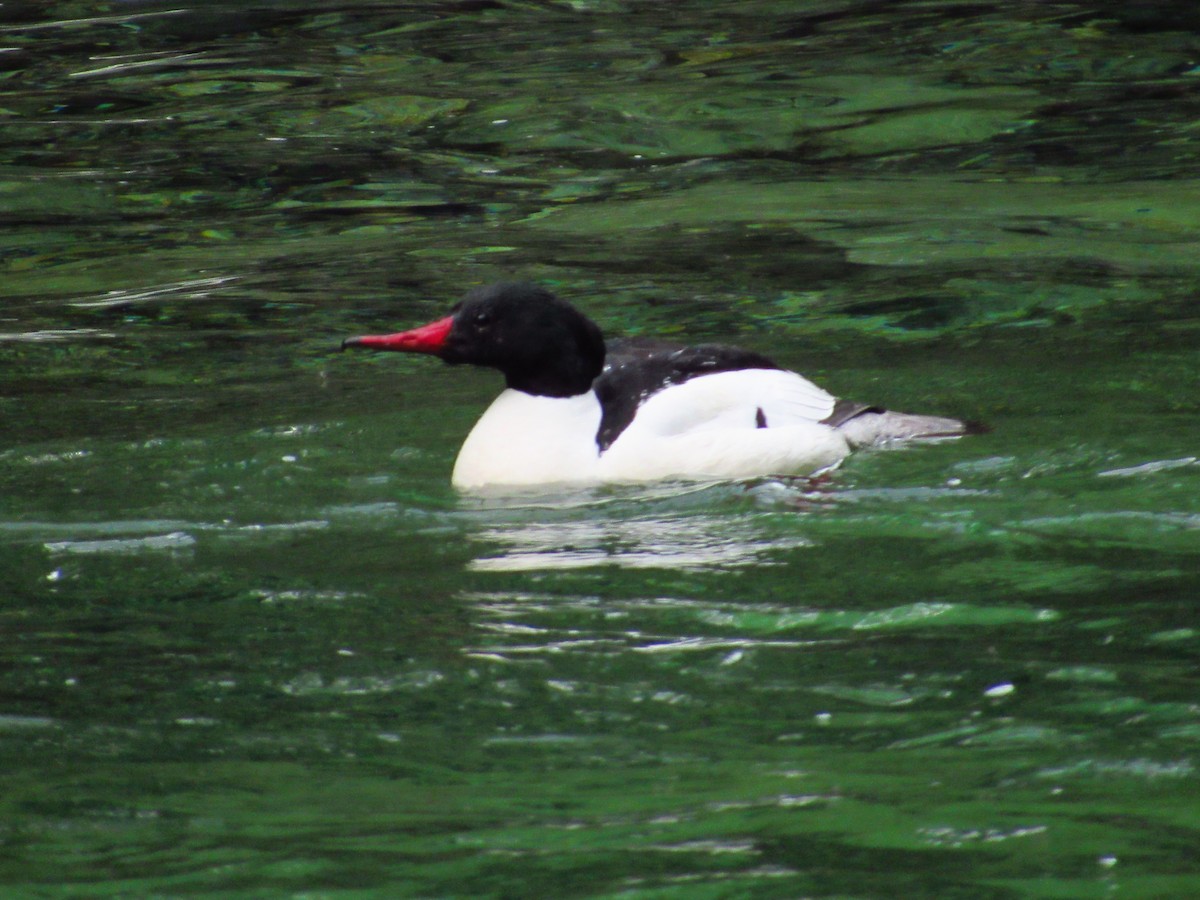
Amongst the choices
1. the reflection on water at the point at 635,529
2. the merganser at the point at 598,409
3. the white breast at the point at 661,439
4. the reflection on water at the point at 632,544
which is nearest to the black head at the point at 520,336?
the merganser at the point at 598,409

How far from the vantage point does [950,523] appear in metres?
6.12

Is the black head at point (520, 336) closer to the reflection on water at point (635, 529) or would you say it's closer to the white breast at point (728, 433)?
the white breast at point (728, 433)

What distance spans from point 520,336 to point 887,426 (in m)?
1.52

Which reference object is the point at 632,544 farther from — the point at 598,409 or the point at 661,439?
the point at 598,409

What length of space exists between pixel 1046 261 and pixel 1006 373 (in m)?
2.43

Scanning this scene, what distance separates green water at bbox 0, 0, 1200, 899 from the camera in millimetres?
3822

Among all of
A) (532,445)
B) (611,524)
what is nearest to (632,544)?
(611,524)

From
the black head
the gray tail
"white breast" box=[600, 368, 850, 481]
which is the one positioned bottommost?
the gray tail

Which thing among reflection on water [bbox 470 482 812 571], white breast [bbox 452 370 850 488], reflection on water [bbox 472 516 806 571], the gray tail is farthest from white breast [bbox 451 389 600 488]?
the gray tail

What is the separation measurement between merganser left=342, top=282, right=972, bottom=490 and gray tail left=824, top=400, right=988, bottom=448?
0.04 m

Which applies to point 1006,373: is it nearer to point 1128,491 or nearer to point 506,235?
point 1128,491

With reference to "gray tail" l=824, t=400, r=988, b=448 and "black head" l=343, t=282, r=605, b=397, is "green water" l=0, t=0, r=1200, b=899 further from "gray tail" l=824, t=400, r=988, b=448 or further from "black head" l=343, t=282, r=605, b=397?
"black head" l=343, t=282, r=605, b=397

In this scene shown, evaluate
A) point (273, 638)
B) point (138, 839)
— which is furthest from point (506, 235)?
point (138, 839)

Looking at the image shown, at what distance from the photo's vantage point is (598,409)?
7125mm
